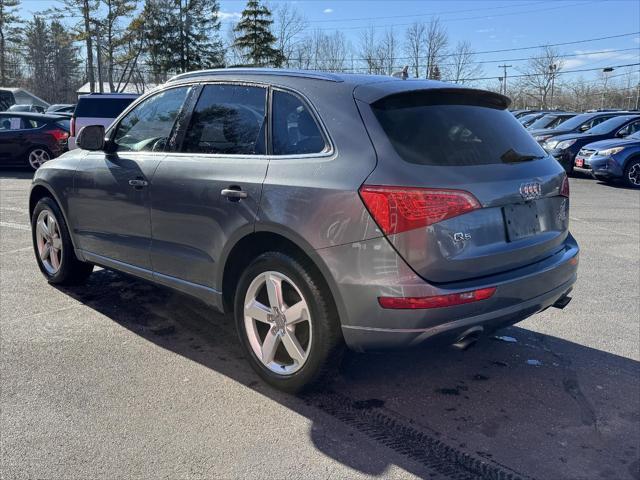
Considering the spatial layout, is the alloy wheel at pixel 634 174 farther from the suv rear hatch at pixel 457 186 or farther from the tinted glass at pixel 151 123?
the tinted glass at pixel 151 123

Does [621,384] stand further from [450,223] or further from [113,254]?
[113,254]

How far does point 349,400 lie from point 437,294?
0.96m

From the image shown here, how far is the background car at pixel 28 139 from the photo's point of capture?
14.5m

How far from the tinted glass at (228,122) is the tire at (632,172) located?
1269 centimetres

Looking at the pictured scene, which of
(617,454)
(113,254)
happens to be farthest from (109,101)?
(617,454)

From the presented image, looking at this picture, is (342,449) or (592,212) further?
(592,212)

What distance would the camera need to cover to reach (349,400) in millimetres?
3420

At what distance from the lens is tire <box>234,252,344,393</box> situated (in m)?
3.16

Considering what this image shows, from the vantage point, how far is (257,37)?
51812 mm

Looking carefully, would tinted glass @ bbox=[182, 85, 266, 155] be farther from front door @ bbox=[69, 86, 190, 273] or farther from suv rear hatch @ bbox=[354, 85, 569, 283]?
suv rear hatch @ bbox=[354, 85, 569, 283]

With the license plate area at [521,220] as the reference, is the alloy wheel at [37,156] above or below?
above

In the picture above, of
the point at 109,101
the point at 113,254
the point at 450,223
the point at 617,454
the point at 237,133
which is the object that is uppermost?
the point at 109,101

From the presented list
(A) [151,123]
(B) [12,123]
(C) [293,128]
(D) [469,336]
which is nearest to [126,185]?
(A) [151,123]

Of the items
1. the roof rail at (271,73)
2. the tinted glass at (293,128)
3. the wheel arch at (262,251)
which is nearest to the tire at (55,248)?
the roof rail at (271,73)
